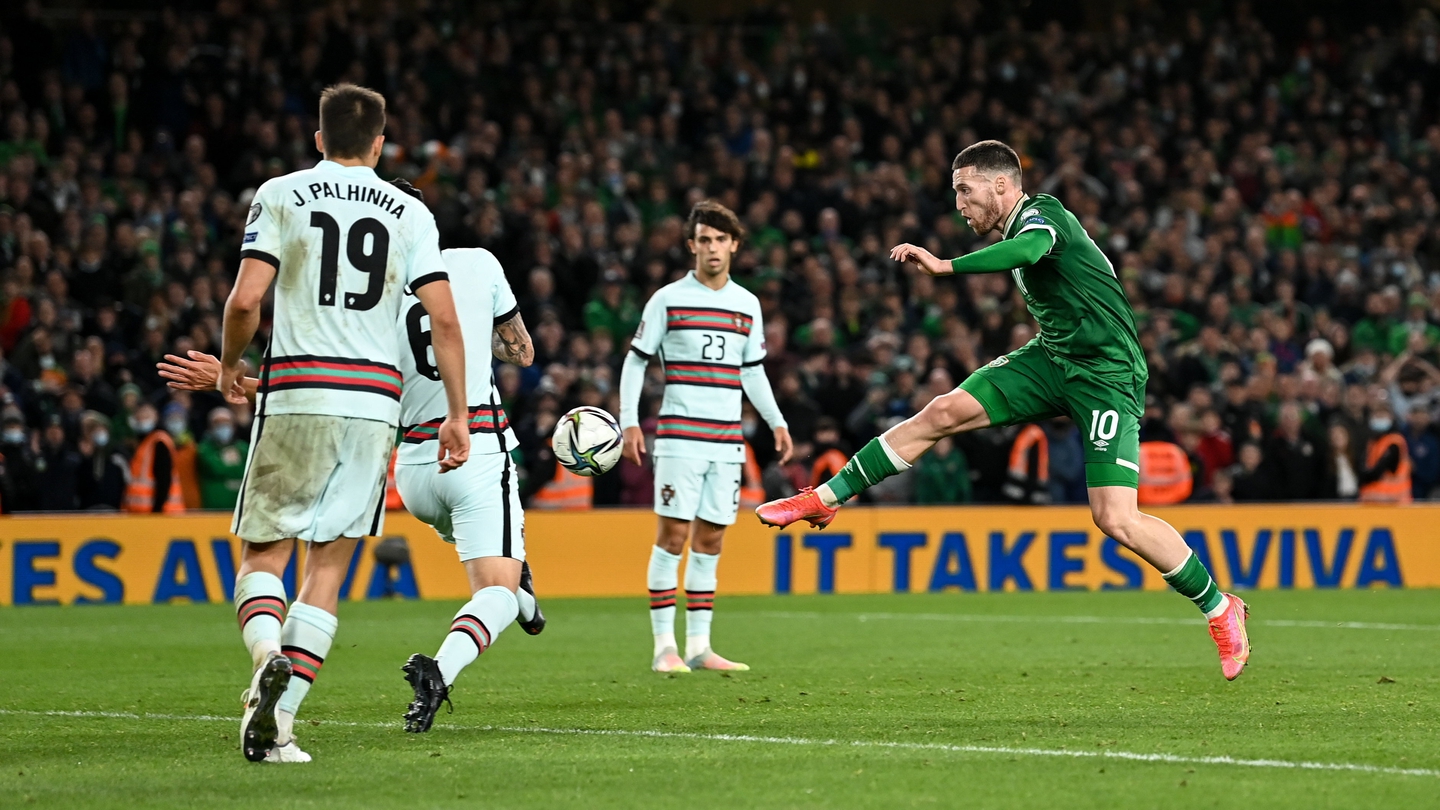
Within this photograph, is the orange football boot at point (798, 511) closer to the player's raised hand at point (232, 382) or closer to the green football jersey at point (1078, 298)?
the green football jersey at point (1078, 298)

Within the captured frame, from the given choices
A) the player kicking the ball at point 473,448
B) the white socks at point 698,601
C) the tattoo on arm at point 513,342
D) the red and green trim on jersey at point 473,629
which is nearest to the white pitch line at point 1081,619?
the white socks at point 698,601

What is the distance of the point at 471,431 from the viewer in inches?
290

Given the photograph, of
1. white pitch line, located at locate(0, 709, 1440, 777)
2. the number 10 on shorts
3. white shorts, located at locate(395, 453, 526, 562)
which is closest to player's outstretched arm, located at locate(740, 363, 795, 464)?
the number 10 on shorts

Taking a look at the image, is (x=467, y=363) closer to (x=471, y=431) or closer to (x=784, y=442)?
(x=471, y=431)

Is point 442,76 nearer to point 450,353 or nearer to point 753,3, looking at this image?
point 753,3

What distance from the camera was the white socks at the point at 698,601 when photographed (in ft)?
34.5

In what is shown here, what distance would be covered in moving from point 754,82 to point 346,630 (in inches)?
528

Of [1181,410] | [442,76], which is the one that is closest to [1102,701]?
[1181,410]

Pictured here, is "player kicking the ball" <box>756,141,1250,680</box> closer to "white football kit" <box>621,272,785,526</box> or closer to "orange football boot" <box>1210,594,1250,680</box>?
"orange football boot" <box>1210,594,1250,680</box>

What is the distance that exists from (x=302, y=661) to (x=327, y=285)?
50.7 inches

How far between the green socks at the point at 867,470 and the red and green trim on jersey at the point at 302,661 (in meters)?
3.03

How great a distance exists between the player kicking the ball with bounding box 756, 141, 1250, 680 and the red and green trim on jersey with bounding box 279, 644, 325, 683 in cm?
254

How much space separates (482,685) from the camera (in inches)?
371

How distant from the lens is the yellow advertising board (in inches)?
643
